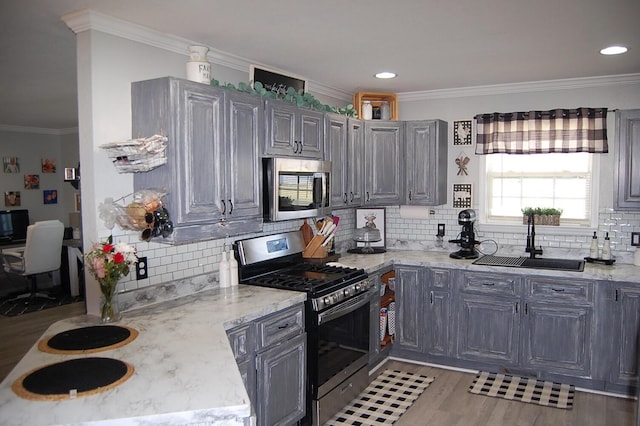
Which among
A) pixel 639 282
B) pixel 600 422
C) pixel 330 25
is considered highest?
pixel 330 25

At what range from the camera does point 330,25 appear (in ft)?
9.26

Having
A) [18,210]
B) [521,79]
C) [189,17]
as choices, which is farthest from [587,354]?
[18,210]

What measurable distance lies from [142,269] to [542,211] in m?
3.47

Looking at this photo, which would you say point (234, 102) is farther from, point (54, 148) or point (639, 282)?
point (54, 148)

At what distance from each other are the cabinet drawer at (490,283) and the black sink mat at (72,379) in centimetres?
310

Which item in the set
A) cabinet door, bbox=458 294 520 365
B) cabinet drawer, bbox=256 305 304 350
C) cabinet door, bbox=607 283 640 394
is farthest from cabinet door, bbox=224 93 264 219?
cabinet door, bbox=607 283 640 394

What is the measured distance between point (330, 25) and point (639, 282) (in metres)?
2.91

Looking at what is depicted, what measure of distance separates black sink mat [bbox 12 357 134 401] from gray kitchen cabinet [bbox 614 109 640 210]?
407 centimetres

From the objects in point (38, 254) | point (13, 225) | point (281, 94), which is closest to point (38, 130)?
point (13, 225)

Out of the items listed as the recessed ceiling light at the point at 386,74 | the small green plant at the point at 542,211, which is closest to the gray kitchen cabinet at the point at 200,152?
the recessed ceiling light at the point at 386,74

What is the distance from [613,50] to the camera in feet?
11.1

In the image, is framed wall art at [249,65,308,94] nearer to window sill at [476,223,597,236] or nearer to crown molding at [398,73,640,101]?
crown molding at [398,73,640,101]

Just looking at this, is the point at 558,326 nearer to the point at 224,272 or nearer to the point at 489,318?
the point at 489,318

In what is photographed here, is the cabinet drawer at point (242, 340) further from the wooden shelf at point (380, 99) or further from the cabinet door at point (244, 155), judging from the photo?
the wooden shelf at point (380, 99)
